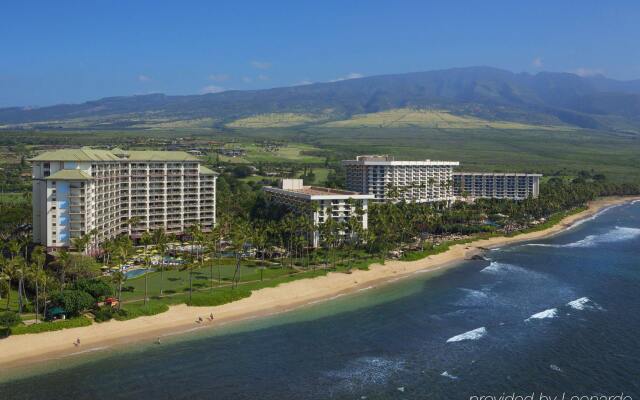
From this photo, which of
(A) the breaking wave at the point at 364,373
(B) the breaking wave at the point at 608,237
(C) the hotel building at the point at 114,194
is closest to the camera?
(A) the breaking wave at the point at 364,373

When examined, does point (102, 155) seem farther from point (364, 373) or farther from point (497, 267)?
point (497, 267)

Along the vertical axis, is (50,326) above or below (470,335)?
above

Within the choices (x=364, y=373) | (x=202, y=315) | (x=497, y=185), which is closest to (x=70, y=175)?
(x=202, y=315)

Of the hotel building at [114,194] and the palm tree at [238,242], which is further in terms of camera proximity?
the hotel building at [114,194]

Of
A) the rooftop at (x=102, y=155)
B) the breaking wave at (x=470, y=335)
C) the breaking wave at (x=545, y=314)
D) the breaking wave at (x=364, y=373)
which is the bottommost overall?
the breaking wave at (x=364, y=373)

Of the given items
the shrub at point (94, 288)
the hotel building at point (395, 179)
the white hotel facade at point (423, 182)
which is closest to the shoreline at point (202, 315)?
the shrub at point (94, 288)

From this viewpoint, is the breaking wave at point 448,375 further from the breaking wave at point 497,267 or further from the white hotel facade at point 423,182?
the white hotel facade at point 423,182
